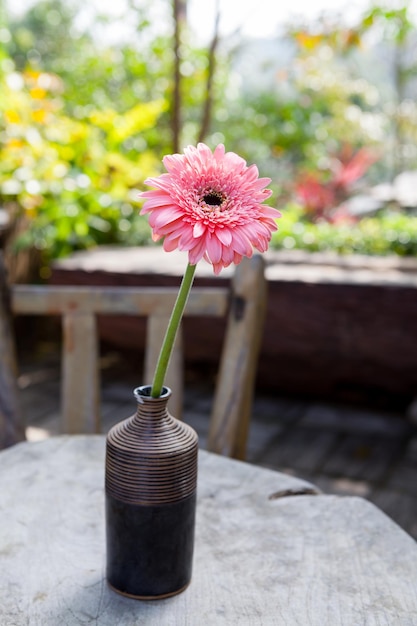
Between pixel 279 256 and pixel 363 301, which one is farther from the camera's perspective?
pixel 279 256

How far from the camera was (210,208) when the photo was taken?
0.70 metres

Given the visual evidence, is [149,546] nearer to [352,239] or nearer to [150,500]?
[150,500]

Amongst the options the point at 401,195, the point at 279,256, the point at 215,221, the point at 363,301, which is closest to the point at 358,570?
the point at 215,221

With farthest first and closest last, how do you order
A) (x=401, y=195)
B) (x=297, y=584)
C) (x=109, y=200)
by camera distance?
(x=401, y=195), (x=109, y=200), (x=297, y=584)

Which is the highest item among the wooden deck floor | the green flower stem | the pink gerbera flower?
the pink gerbera flower

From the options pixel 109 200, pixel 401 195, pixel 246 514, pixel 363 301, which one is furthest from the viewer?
pixel 401 195

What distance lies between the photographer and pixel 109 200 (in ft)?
13.1

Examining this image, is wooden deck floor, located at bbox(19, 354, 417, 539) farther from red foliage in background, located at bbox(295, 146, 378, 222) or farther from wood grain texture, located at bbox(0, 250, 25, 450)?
red foliage in background, located at bbox(295, 146, 378, 222)

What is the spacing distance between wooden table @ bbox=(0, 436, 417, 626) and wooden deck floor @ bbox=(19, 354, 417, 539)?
1.21m

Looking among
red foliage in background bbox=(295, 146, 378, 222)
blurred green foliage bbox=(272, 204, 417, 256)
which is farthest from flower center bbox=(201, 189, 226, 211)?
red foliage in background bbox=(295, 146, 378, 222)

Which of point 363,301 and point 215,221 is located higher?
point 215,221

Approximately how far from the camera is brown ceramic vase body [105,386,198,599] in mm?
763

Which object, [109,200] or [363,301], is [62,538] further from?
[109,200]

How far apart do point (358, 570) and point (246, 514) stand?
0.64ft
